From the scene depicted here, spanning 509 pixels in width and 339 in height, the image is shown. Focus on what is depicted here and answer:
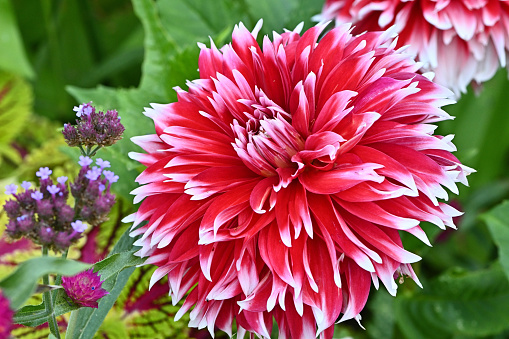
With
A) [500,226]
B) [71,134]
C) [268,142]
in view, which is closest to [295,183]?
[268,142]

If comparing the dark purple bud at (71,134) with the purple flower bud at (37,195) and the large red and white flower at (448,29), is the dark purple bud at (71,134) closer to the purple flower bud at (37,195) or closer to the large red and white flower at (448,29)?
the purple flower bud at (37,195)

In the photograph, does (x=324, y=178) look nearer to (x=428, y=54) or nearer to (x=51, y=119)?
(x=428, y=54)

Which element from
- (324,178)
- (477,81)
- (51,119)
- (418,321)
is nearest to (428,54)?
(477,81)

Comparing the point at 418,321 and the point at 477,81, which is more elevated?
the point at 477,81

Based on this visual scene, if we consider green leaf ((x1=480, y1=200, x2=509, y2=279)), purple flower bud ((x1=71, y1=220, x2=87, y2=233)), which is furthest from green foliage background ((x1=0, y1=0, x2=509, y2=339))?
purple flower bud ((x1=71, y1=220, x2=87, y2=233))

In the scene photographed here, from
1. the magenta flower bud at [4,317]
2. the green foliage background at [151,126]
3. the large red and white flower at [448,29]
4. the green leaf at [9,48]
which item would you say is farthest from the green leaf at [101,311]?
the green leaf at [9,48]

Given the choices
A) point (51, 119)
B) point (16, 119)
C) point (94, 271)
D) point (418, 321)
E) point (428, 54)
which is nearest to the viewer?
point (94, 271)

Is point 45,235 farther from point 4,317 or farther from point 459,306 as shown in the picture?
point 459,306

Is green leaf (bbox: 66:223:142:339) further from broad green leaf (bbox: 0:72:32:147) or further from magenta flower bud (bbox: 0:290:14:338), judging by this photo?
broad green leaf (bbox: 0:72:32:147)
